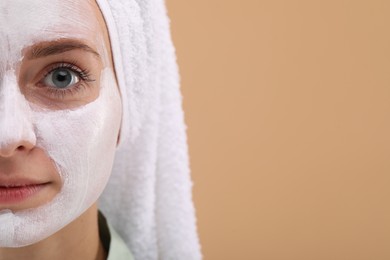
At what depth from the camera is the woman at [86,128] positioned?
0.66 meters

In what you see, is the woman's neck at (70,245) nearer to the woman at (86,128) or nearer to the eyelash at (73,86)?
the woman at (86,128)

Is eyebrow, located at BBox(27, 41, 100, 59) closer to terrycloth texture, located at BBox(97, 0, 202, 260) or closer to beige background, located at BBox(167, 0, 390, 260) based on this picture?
terrycloth texture, located at BBox(97, 0, 202, 260)

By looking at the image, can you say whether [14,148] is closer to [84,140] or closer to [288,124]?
[84,140]

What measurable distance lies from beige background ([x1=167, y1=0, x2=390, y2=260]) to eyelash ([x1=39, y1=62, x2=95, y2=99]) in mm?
392

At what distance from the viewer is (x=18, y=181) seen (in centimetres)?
66

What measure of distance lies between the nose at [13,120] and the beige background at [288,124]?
1.54 ft

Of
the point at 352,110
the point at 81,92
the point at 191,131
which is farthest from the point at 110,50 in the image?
the point at 352,110

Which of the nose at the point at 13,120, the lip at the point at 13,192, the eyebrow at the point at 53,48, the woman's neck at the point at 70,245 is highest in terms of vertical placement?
the eyebrow at the point at 53,48

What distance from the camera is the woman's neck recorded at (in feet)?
2.52

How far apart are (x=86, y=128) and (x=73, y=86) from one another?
0.05 metres

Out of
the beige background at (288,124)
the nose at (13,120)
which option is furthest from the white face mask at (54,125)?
the beige background at (288,124)

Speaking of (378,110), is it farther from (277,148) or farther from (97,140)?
(97,140)

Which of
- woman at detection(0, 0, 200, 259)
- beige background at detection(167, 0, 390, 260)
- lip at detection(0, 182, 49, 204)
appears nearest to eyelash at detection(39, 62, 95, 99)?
woman at detection(0, 0, 200, 259)

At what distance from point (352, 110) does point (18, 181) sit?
0.64 metres
